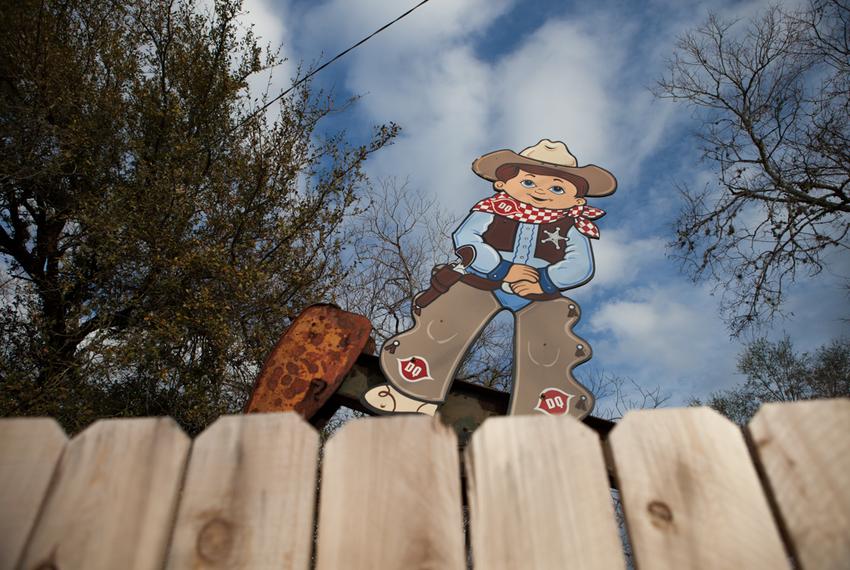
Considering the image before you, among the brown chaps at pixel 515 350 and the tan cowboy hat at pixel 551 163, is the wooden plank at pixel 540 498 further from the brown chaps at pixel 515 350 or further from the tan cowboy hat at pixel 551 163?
the tan cowboy hat at pixel 551 163

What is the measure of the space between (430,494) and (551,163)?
5.01m

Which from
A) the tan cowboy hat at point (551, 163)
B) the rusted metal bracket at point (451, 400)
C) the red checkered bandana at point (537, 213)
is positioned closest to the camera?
the rusted metal bracket at point (451, 400)

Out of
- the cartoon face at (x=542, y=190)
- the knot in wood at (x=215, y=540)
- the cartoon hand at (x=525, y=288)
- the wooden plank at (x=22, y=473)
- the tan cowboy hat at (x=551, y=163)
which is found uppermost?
the tan cowboy hat at (x=551, y=163)

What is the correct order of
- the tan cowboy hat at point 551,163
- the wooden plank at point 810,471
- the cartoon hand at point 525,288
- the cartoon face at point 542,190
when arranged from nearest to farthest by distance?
the wooden plank at point 810,471 → the cartoon hand at point 525,288 → the cartoon face at point 542,190 → the tan cowboy hat at point 551,163

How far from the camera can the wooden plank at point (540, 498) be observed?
1.00m

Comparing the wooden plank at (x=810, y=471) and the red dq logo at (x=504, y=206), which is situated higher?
the red dq logo at (x=504, y=206)

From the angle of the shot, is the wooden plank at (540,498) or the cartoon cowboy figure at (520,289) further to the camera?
the cartoon cowboy figure at (520,289)

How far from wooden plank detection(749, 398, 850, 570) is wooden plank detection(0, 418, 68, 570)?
1427 millimetres

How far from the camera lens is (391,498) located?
106cm

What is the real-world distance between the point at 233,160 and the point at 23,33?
346 centimetres

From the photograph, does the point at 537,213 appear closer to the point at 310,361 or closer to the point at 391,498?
the point at 310,361

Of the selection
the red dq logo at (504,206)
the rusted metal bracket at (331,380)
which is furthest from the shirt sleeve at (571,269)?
the rusted metal bracket at (331,380)

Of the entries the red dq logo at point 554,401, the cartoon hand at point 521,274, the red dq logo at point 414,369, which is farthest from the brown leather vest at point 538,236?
the red dq logo at point 414,369

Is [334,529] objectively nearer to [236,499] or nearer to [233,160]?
[236,499]
